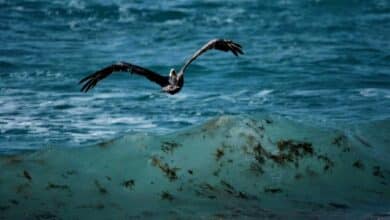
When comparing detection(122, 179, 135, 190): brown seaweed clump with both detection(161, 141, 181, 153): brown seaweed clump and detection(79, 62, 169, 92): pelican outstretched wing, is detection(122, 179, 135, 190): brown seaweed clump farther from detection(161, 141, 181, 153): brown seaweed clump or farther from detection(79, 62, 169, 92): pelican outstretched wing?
detection(79, 62, 169, 92): pelican outstretched wing

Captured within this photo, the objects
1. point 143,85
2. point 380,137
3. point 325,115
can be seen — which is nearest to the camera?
point 380,137

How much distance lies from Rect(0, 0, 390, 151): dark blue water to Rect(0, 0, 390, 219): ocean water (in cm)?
6

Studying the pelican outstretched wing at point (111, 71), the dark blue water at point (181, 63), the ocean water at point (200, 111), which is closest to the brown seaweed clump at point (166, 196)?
the ocean water at point (200, 111)

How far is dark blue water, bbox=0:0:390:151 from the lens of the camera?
16.2m

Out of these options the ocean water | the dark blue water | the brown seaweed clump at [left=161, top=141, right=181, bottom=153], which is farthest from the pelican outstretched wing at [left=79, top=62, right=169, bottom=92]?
the dark blue water

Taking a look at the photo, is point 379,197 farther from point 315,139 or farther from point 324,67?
point 324,67

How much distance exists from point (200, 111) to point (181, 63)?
206 inches

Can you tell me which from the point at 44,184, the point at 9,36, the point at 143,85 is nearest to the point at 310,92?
the point at 143,85

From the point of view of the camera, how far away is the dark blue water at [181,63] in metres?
16.2

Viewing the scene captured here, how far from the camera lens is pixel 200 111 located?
16.9m

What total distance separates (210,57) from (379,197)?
38.4 ft

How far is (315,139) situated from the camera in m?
13.1

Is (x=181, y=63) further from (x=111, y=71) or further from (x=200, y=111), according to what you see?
(x=111, y=71)

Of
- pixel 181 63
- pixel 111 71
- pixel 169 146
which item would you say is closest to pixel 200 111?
pixel 169 146
